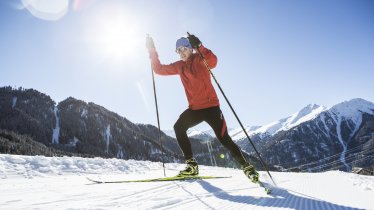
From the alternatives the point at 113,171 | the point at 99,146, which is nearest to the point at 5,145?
the point at 99,146

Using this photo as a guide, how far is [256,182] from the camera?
4.78m

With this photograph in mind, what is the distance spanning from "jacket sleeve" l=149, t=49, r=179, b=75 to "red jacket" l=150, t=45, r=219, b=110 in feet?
0.35

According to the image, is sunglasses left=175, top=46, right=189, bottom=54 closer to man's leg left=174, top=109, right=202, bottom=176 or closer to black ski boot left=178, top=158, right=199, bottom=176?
man's leg left=174, top=109, right=202, bottom=176

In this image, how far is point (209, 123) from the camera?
5.54m

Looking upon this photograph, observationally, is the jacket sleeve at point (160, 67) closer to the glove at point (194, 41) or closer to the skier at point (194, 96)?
the skier at point (194, 96)

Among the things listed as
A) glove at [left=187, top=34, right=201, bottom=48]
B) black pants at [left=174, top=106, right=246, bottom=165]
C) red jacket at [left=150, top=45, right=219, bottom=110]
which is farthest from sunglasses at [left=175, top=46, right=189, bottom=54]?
black pants at [left=174, top=106, right=246, bottom=165]

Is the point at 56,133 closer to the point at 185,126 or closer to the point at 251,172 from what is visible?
the point at 185,126

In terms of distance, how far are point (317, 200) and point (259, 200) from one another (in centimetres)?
72

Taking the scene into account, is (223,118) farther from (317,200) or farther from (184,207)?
(184,207)

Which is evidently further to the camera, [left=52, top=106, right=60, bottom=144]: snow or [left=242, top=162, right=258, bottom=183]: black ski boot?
[left=52, top=106, right=60, bottom=144]: snow

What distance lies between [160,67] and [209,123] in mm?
1796

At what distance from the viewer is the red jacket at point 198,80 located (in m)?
5.61

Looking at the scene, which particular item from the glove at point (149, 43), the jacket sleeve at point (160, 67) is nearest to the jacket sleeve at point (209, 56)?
the jacket sleeve at point (160, 67)

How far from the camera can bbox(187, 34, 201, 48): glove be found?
18.7 ft
